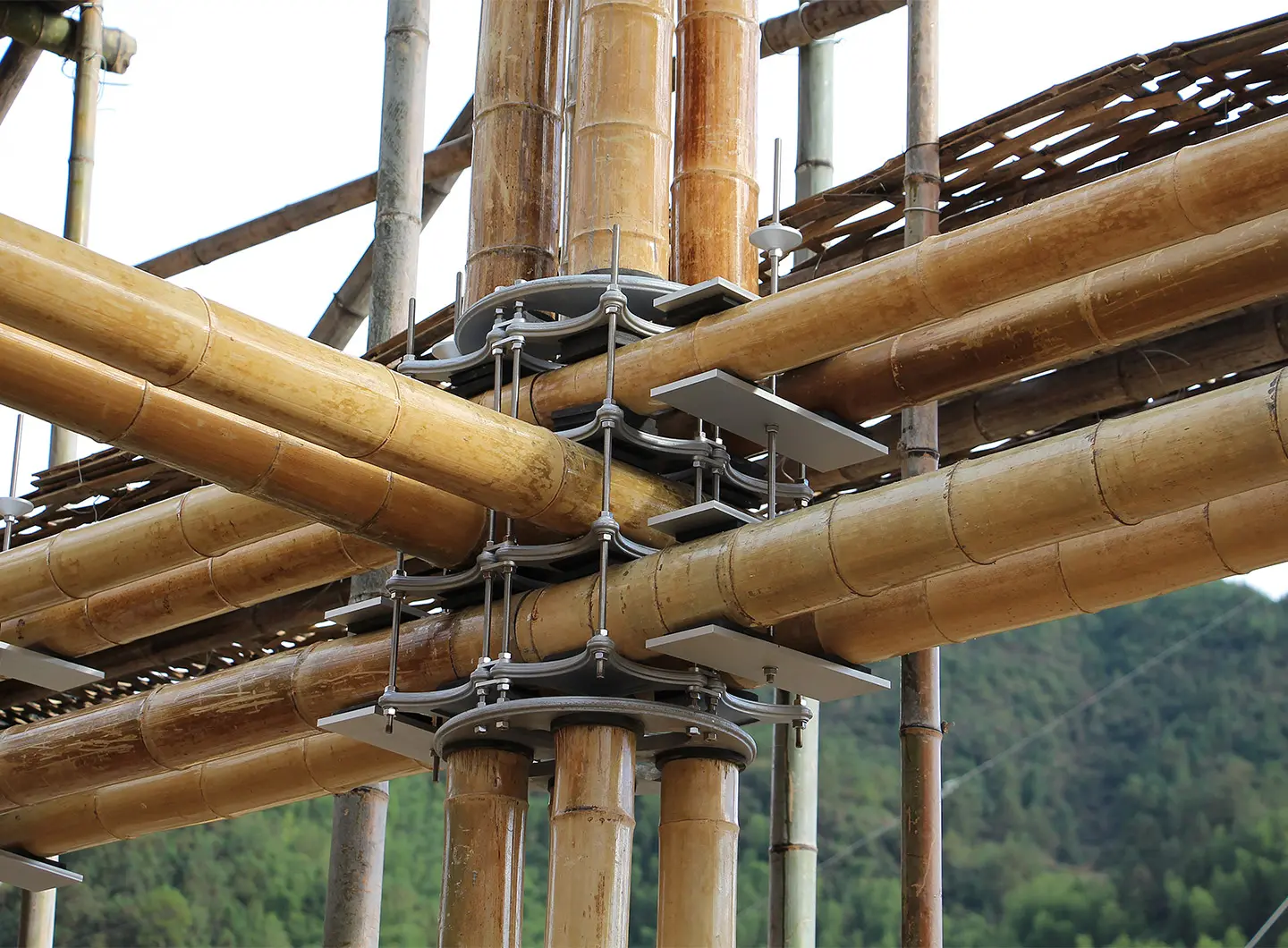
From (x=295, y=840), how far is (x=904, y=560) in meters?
30.5

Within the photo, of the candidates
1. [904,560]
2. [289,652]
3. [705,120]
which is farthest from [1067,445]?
[289,652]

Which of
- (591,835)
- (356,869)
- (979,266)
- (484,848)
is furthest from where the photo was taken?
(356,869)

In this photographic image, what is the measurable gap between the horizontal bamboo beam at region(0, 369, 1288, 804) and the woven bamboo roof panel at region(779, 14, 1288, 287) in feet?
9.48

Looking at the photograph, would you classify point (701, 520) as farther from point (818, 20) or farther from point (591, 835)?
point (818, 20)

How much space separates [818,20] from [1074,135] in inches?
186

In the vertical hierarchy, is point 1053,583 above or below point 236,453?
below

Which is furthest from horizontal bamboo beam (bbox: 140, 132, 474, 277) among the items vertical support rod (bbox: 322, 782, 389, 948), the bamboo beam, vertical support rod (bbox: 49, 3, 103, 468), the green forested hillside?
the green forested hillside

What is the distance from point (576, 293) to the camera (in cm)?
1051

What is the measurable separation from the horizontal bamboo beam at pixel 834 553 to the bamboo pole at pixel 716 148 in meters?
1.95

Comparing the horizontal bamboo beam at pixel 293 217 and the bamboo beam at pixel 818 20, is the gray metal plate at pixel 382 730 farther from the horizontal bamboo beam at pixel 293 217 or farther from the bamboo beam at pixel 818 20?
the horizontal bamboo beam at pixel 293 217

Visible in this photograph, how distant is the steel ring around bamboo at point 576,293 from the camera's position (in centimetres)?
1042

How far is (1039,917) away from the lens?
40.7 m

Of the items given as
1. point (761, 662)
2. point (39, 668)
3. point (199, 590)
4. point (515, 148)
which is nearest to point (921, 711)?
point (761, 662)

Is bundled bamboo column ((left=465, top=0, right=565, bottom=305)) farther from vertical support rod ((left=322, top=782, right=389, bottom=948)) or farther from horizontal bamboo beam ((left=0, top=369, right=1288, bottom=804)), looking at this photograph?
vertical support rod ((left=322, top=782, right=389, bottom=948))
